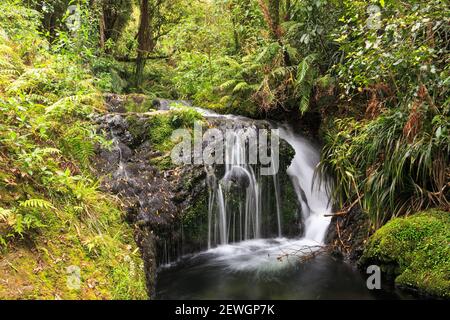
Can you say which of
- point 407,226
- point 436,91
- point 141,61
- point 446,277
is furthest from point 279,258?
point 141,61

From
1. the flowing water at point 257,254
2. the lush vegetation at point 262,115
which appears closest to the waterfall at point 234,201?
A: the flowing water at point 257,254

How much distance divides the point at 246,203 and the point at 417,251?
2.85 meters

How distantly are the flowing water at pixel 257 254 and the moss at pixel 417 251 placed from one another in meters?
0.31

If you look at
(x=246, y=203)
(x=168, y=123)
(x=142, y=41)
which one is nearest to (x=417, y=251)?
(x=246, y=203)

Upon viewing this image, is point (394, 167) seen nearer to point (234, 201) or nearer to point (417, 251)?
point (417, 251)

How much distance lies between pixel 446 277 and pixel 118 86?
945 cm

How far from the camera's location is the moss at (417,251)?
13.1ft

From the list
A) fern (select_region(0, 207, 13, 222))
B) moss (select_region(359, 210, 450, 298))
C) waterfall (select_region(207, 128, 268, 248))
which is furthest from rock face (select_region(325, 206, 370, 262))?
fern (select_region(0, 207, 13, 222))

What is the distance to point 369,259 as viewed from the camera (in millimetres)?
4805

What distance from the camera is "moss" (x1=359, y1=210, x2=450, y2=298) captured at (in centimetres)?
398

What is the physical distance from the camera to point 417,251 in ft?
14.1

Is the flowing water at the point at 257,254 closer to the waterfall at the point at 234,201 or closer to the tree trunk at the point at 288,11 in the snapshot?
the waterfall at the point at 234,201

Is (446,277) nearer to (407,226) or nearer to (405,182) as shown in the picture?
(407,226)

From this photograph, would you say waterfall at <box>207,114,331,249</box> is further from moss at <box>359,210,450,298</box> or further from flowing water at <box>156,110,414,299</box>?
moss at <box>359,210,450,298</box>
